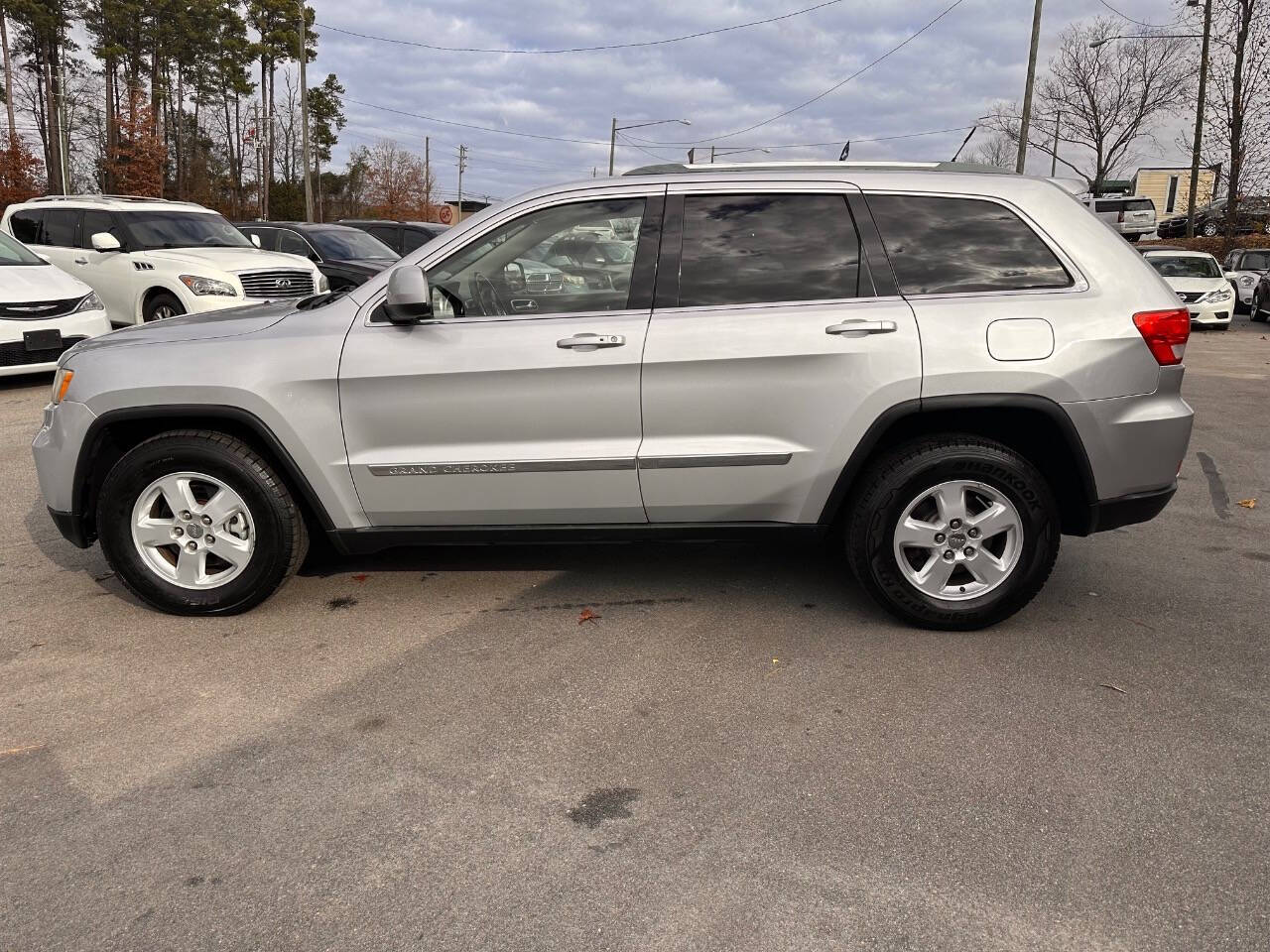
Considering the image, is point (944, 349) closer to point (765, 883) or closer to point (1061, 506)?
point (1061, 506)

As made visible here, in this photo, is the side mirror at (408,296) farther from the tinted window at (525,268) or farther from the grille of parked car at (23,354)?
the grille of parked car at (23,354)

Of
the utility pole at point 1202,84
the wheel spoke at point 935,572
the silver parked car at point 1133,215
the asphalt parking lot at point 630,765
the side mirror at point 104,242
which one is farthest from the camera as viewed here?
the silver parked car at point 1133,215

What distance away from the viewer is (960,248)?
391 centimetres

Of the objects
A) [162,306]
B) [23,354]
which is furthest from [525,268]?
[162,306]

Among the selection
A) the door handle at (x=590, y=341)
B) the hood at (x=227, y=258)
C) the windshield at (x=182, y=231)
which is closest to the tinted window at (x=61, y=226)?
the windshield at (x=182, y=231)

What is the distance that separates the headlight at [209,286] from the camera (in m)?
11.0

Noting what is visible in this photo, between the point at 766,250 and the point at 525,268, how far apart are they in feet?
3.19

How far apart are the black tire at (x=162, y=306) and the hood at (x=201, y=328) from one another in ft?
24.2

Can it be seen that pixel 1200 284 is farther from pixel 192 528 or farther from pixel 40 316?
pixel 192 528

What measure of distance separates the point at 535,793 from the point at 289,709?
105 cm

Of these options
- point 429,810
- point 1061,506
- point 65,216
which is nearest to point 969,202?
point 1061,506

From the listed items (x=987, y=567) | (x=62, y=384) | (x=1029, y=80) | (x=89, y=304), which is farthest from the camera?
(x=1029, y=80)

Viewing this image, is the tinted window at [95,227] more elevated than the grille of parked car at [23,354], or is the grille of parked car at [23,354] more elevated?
the tinted window at [95,227]

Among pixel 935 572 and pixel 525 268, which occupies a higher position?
pixel 525 268
